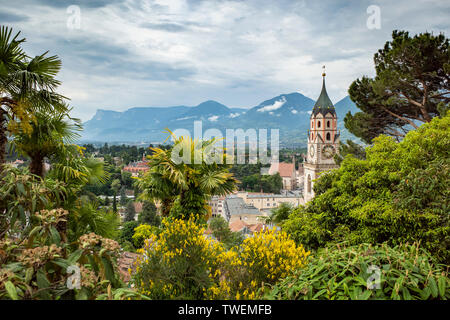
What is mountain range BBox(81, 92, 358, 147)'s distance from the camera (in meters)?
110

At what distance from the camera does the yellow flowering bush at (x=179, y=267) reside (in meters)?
3.34

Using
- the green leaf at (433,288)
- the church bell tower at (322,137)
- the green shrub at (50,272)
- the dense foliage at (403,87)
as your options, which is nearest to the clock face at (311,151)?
the church bell tower at (322,137)

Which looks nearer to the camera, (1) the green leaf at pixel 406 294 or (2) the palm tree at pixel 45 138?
(1) the green leaf at pixel 406 294

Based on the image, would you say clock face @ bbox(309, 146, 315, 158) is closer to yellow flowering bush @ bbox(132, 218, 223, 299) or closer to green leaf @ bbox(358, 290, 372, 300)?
yellow flowering bush @ bbox(132, 218, 223, 299)

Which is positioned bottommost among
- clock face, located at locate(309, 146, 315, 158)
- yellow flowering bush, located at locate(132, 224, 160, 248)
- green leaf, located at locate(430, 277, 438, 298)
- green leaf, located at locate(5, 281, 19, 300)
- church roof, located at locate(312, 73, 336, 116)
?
yellow flowering bush, located at locate(132, 224, 160, 248)

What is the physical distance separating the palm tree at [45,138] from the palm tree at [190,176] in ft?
6.07

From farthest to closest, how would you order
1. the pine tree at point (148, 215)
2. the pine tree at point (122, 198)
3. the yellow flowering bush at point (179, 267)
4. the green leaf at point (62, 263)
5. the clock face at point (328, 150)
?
the pine tree at point (122, 198), the clock face at point (328, 150), the pine tree at point (148, 215), the yellow flowering bush at point (179, 267), the green leaf at point (62, 263)

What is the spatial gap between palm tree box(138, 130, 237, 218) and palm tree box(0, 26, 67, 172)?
2.50 metres

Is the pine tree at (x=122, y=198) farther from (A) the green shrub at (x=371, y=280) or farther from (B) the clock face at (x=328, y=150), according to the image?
(A) the green shrub at (x=371, y=280)

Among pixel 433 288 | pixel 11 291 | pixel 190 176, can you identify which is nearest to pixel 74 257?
pixel 11 291

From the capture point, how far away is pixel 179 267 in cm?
346

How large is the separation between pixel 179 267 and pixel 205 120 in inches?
4688

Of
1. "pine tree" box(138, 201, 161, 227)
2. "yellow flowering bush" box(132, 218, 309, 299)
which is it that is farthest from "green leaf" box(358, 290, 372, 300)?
"pine tree" box(138, 201, 161, 227)

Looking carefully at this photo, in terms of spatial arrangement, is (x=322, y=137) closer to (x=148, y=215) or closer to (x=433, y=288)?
(x=148, y=215)
